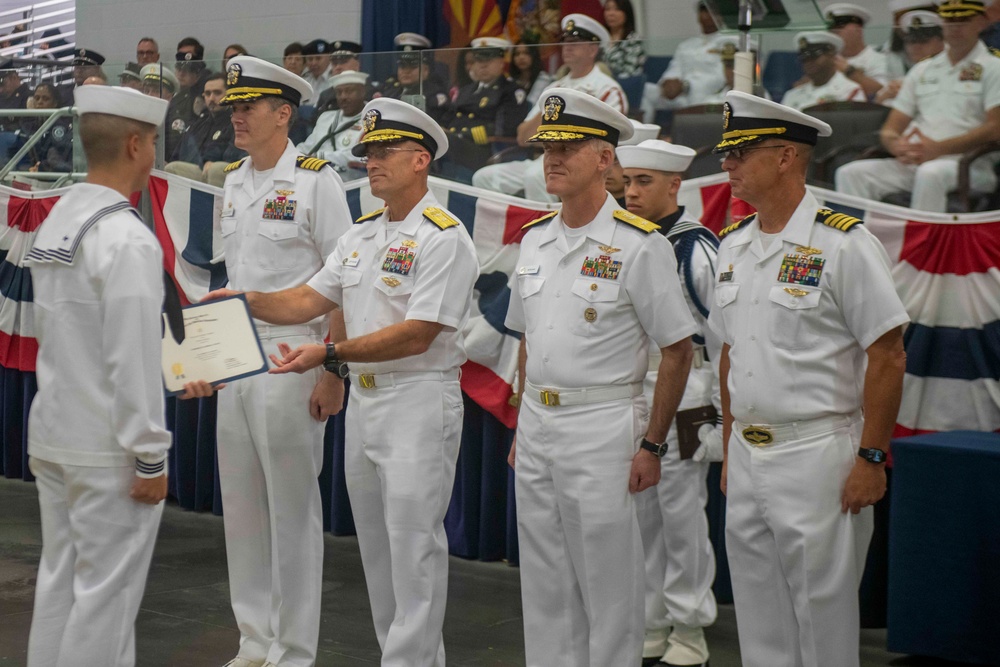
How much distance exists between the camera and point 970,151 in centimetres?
384

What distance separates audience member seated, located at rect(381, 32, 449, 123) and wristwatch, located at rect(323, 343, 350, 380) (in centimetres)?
192

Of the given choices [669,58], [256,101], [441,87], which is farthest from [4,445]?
[669,58]

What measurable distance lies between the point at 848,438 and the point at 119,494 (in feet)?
5.39

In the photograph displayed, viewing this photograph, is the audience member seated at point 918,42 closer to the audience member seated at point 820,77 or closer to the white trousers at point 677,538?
the audience member seated at point 820,77

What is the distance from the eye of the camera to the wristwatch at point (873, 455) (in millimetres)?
2635

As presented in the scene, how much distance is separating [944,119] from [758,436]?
1695 mm

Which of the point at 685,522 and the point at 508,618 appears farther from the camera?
the point at 508,618

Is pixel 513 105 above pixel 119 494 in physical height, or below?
above

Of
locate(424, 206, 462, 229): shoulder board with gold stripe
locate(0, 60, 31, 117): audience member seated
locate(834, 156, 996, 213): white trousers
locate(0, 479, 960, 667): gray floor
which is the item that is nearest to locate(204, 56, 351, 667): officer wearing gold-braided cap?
locate(0, 479, 960, 667): gray floor

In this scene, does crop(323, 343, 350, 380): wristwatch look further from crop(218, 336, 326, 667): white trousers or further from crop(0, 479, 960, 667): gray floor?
crop(0, 479, 960, 667): gray floor

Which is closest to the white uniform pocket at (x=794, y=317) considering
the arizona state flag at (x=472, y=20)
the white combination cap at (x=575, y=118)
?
the white combination cap at (x=575, y=118)

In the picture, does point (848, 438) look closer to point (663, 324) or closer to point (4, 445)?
point (663, 324)

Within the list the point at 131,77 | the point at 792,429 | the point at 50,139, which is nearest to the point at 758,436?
the point at 792,429

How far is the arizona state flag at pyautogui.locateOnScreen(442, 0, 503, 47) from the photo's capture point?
8078 millimetres
